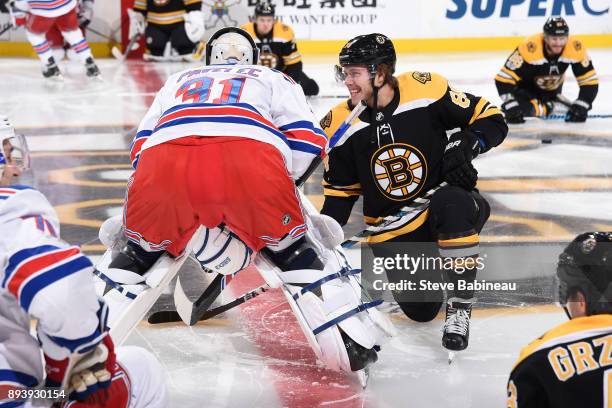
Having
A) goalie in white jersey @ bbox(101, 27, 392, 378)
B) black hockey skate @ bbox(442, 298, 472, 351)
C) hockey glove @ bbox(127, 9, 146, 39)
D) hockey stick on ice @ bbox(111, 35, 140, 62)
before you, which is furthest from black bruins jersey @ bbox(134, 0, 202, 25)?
black hockey skate @ bbox(442, 298, 472, 351)

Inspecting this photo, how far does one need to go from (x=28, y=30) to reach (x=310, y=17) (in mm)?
2833

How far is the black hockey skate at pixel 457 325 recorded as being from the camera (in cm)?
302

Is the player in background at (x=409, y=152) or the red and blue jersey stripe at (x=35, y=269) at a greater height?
the red and blue jersey stripe at (x=35, y=269)

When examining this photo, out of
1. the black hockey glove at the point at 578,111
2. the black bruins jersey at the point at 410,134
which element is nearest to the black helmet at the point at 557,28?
the black hockey glove at the point at 578,111

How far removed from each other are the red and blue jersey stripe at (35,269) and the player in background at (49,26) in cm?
726

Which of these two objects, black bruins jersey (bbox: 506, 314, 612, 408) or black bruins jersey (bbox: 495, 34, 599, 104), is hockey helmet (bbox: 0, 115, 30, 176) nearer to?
black bruins jersey (bbox: 506, 314, 612, 408)

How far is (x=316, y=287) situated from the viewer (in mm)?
2881

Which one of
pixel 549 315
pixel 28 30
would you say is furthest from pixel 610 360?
pixel 28 30

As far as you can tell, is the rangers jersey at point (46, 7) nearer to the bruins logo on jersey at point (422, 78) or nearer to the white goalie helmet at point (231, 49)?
the white goalie helmet at point (231, 49)

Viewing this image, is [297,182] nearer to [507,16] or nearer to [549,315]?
[549,315]

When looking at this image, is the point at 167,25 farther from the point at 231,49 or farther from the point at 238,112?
the point at 238,112

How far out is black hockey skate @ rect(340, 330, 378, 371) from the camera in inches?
111

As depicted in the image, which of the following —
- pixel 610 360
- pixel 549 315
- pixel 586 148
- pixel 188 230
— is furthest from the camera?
pixel 586 148

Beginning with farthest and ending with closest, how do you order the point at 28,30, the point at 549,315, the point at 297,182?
the point at 28,30 < the point at 549,315 < the point at 297,182
